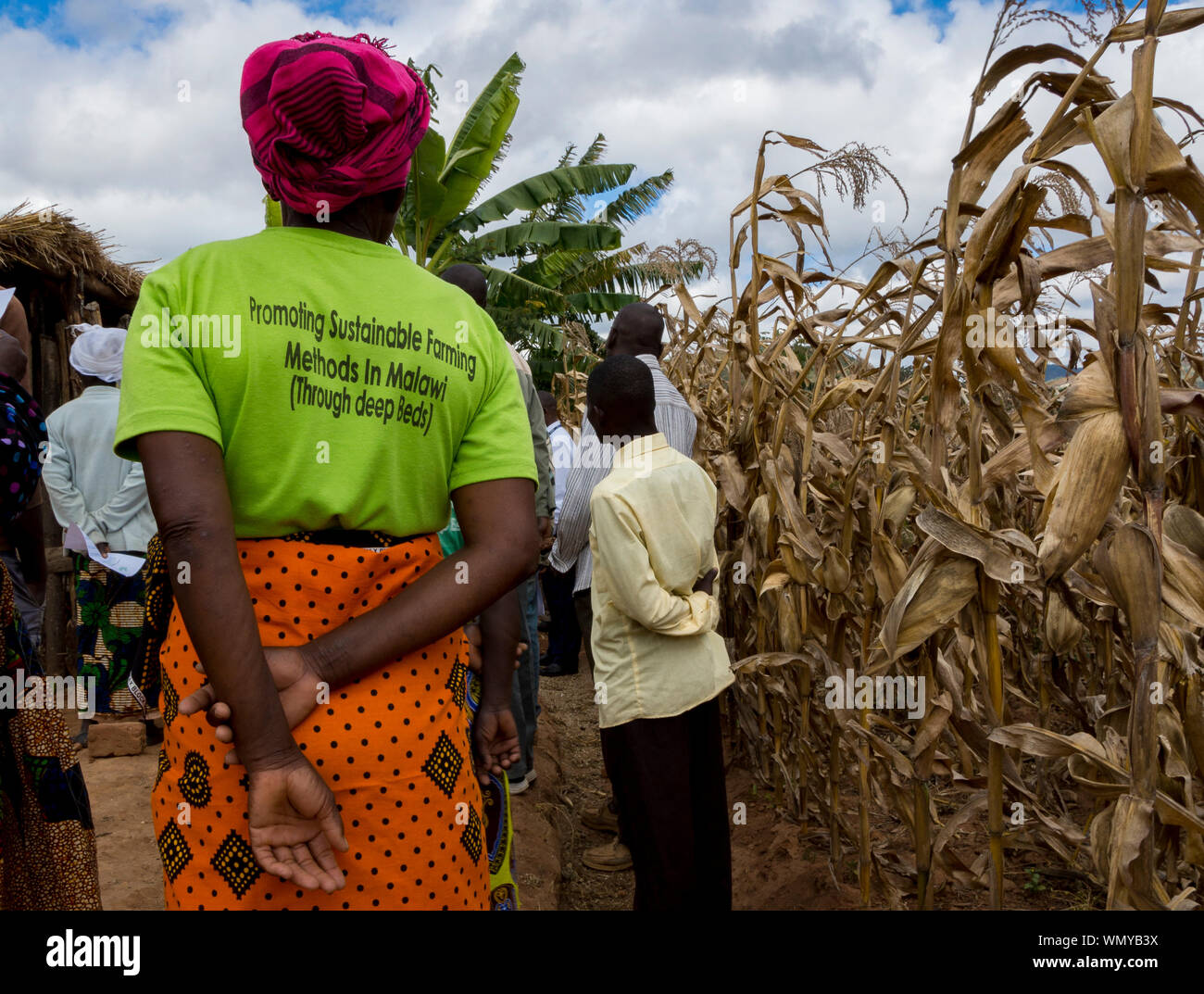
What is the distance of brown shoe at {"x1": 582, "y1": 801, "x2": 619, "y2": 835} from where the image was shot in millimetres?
3984

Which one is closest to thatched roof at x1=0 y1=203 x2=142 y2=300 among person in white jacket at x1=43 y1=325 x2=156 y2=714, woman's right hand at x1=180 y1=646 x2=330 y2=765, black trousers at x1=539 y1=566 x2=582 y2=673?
person in white jacket at x1=43 y1=325 x2=156 y2=714

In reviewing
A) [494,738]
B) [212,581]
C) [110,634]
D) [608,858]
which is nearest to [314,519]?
[212,581]

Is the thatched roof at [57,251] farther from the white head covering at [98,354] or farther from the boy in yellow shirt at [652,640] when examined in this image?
the boy in yellow shirt at [652,640]

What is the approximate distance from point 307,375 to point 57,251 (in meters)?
5.10

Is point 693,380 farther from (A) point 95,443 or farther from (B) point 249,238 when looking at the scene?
(B) point 249,238

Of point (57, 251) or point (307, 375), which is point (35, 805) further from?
point (57, 251)

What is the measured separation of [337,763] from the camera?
1163 millimetres

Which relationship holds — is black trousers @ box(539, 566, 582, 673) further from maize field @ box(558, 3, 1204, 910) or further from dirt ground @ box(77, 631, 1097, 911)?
maize field @ box(558, 3, 1204, 910)

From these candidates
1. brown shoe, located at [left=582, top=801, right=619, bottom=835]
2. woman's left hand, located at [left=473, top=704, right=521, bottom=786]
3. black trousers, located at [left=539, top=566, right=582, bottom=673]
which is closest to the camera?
woman's left hand, located at [left=473, top=704, right=521, bottom=786]

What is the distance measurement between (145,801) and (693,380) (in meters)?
3.13

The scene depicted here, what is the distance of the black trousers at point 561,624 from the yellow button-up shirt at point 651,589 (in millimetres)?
4103

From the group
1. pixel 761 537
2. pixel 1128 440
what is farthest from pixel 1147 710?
pixel 761 537

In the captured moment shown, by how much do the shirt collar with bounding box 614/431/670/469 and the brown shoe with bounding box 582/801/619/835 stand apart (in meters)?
2.10

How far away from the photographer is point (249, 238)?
1.18 m
